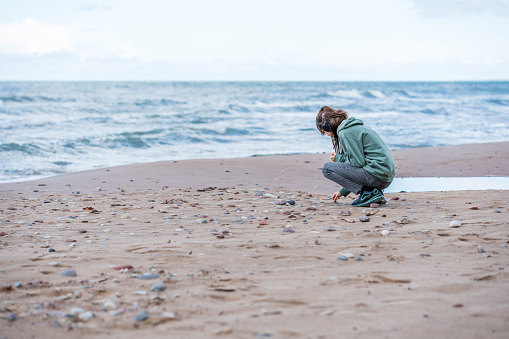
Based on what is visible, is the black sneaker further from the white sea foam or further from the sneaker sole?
the white sea foam

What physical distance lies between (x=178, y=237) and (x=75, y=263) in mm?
1044

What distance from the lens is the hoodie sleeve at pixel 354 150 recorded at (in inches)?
213

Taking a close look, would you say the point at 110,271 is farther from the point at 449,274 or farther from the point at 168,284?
the point at 449,274

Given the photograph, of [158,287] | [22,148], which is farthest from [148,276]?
[22,148]

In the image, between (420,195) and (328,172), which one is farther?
(420,195)

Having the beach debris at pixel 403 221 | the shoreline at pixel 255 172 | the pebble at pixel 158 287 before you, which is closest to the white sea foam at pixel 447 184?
the shoreline at pixel 255 172

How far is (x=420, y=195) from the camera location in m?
6.48

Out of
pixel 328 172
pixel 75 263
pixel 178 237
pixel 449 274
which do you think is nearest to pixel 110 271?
pixel 75 263

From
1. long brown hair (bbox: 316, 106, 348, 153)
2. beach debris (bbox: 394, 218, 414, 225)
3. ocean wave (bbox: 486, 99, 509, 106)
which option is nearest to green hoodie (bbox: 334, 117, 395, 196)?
long brown hair (bbox: 316, 106, 348, 153)

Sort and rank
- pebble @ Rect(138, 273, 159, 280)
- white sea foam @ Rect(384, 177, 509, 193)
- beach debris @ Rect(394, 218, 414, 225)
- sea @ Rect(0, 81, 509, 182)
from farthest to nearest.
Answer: sea @ Rect(0, 81, 509, 182) < white sea foam @ Rect(384, 177, 509, 193) < beach debris @ Rect(394, 218, 414, 225) < pebble @ Rect(138, 273, 159, 280)

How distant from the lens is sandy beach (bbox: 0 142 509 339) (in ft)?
7.82

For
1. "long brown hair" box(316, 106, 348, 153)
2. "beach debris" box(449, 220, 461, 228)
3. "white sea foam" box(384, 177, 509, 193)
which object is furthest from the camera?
"white sea foam" box(384, 177, 509, 193)

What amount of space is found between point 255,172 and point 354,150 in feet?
12.2

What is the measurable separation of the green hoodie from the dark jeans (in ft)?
0.20
